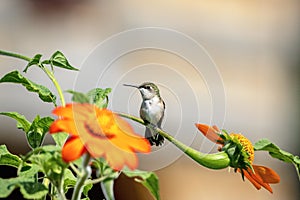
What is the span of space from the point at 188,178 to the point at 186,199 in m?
0.08

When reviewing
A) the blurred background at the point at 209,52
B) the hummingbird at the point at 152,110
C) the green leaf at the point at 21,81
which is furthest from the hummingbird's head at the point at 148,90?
the blurred background at the point at 209,52

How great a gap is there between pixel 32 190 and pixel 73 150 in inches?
2.7

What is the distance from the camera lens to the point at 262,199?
2.47 m

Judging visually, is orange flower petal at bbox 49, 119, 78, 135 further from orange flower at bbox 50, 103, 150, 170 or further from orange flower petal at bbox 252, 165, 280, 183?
orange flower petal at bbox 252, 165, 280, 183

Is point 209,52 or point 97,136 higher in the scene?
point 209,52

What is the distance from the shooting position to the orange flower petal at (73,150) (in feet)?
1.18

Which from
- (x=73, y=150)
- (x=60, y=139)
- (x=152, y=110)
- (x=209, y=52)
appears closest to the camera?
(x=73, y=150)

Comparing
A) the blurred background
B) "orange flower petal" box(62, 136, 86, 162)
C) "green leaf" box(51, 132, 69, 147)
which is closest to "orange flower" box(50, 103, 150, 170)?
"orange flower petal" box(62, 136, 86, 162)

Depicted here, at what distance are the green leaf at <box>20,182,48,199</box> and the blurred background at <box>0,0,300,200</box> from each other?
1646 millimetres

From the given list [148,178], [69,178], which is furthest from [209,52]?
[148,178]

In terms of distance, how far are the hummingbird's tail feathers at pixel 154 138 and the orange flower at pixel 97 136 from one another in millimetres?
137

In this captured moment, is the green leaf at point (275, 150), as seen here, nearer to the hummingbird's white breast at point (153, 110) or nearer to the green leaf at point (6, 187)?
the hummingbird's white breast at point (153, 110)

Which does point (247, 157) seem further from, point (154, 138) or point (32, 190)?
point (32, 190)

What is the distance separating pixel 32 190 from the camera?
417 millimetres
